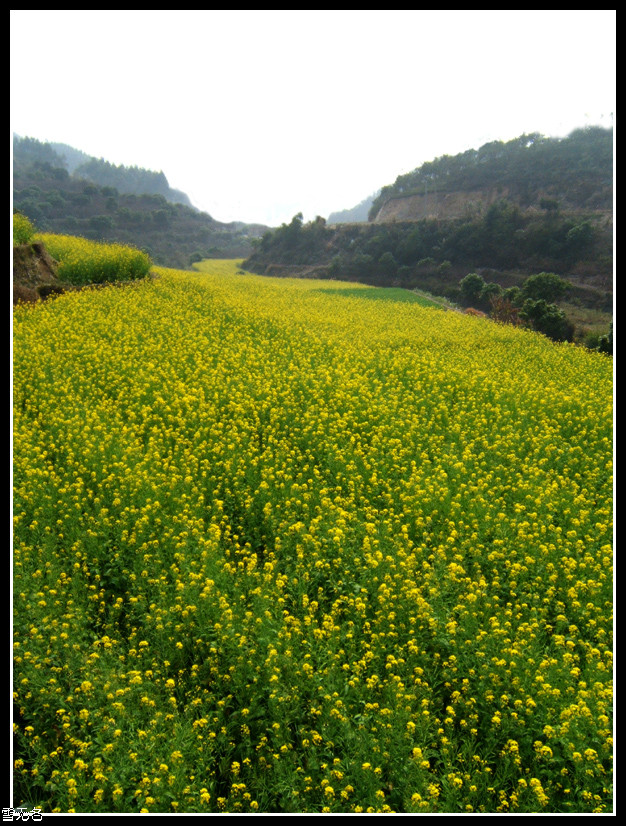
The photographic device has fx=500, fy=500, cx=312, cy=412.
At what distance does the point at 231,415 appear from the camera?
977cm

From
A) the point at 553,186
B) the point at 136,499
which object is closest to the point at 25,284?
the point at 136,499

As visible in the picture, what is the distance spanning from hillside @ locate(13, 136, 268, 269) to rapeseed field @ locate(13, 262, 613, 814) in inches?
2258

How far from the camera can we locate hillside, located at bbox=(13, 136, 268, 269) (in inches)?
2751

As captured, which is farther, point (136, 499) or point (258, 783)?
point (136, 499)

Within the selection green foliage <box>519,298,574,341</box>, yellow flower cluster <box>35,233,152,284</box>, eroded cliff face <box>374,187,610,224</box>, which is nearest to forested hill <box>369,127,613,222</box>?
eroded cliff face <box>374,187,610,224</box>

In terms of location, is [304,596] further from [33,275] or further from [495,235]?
[495,235]

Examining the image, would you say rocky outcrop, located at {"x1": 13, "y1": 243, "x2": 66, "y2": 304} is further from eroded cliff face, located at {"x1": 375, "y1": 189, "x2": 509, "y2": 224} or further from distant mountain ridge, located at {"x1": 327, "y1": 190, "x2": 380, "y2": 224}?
distant mountain ridge, located at {"x1": 327, "y1": 190, "x2": 380, "y2": 224}

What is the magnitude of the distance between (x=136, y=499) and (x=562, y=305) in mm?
34916

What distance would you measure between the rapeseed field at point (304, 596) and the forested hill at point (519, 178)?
47.2 metres

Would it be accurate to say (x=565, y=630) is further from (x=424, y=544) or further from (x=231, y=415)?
(x=231, y=415)

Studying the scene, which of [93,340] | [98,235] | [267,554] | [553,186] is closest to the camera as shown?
[267,554]

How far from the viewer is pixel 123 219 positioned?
258 feet

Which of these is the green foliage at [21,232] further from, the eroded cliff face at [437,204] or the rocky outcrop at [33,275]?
the eroded cliff face at [437,204]

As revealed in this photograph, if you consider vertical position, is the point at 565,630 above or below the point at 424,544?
below
